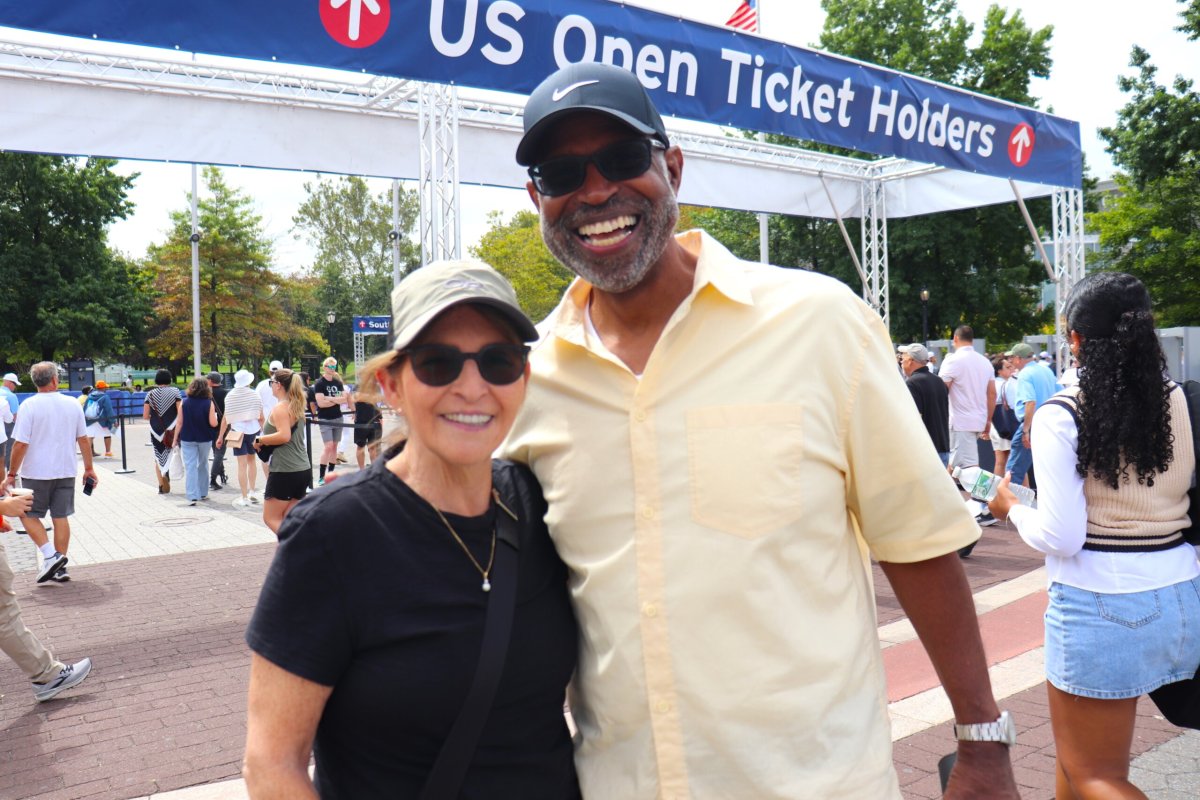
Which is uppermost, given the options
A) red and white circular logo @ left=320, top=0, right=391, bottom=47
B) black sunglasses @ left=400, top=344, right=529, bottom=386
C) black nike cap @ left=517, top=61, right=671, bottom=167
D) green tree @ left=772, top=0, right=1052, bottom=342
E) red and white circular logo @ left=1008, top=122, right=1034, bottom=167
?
green tree @ left=772, top=0, right=1052, bottom=342

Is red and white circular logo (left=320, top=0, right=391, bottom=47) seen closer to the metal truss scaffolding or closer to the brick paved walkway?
the metal truss scaffolding

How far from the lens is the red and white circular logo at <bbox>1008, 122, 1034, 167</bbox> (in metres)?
11.8

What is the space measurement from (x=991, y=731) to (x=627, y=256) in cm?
113

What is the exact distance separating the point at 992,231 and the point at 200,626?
88.6 feet

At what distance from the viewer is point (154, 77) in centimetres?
865

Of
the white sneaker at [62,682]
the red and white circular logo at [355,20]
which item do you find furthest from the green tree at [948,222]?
the white sneaker at [62,682]

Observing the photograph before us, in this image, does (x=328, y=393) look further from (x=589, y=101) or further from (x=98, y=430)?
(x=589, y=101)

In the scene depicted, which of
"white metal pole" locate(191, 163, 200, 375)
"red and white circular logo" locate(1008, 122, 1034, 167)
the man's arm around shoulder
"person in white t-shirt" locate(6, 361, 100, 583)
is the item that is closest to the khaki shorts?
"person in white t-shirt" locate(6, 361, 100, 583)

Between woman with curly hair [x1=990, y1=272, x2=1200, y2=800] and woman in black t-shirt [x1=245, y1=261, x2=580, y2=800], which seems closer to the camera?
woman in black t-shirt [x1=245, y1=261, x2=580, y2=800]

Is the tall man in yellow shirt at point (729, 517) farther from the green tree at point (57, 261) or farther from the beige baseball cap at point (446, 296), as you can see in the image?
the green tree at point (57, 261)

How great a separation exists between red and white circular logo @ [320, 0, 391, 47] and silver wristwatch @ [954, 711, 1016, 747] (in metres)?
6.10

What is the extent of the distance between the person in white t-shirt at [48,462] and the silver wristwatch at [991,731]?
8.61 metres

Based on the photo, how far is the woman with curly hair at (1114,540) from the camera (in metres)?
2.68

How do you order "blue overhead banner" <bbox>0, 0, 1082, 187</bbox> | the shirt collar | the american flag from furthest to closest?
the american flag, "blue overhead banner" <bbox>0, 0, 1082, 187</bbox>, the shirt collar
